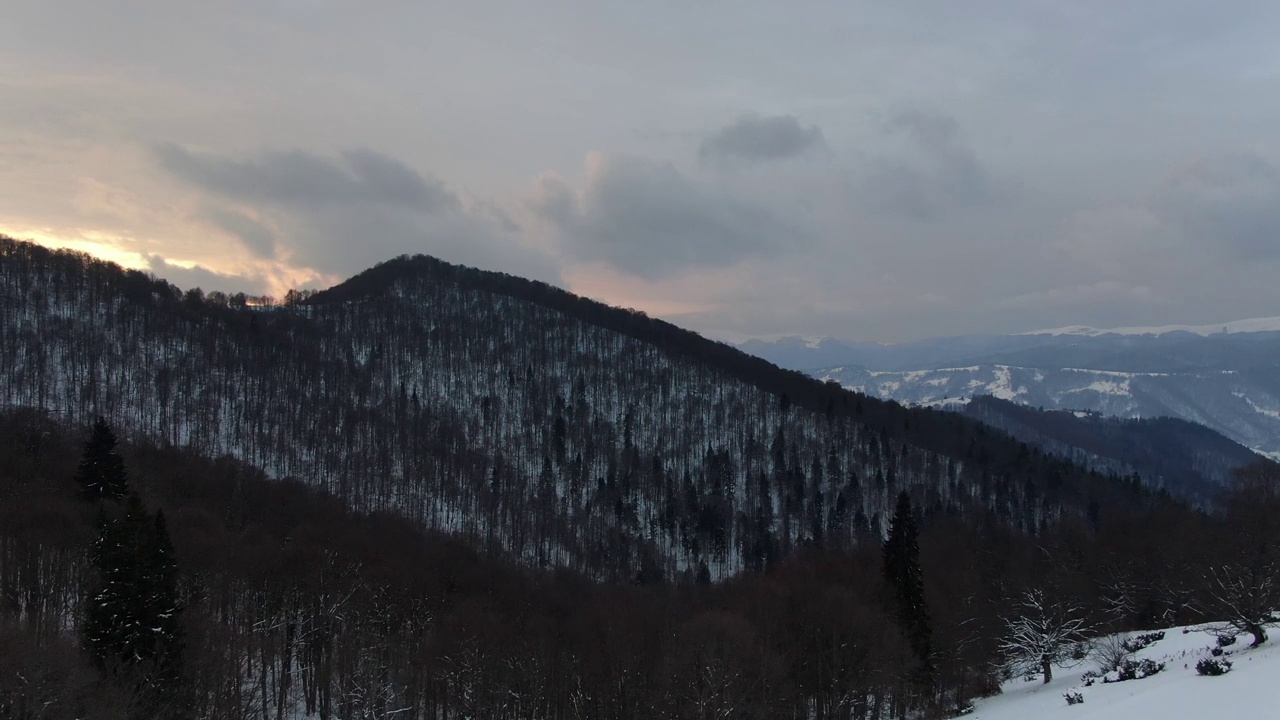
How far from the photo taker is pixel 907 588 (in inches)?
Result: 2151

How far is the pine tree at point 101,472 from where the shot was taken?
241 ft

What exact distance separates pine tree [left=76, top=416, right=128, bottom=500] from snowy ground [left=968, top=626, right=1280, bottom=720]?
7863cm

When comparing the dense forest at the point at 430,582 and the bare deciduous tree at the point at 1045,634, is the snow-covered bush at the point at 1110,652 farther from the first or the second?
the dense forest at the point at 430,582

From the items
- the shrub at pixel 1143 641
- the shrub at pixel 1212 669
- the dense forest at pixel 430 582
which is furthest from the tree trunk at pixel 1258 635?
the shrub at pixel 1212 669

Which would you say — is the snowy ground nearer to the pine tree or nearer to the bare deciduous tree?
the bare deciduous tree

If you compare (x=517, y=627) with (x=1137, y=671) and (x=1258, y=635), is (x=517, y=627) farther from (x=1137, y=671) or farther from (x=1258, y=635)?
(x=1258, y=635)

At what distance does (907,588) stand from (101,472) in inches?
3024

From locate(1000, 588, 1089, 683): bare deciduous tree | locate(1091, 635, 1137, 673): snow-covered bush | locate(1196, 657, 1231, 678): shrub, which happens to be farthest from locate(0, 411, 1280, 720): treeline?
locate(1196, 657, 1231, 678): shrub

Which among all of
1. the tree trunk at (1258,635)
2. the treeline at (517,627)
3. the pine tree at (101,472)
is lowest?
the treeline at (517,627)

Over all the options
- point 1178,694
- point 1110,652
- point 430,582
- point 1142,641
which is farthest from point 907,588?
point 430,582

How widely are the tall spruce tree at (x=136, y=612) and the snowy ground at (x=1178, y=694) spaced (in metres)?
43.6

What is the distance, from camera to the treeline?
45.1 meters

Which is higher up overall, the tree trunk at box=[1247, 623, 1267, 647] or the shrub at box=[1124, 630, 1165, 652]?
the tree trunk at box=[1247, 623, 1267, 647]

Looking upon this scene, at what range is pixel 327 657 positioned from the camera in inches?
2255
